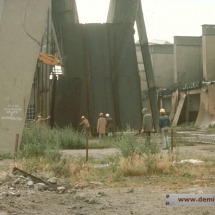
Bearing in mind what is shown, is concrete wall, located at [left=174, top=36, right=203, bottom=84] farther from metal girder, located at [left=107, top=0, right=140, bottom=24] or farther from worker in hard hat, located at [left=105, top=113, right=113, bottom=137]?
worker in hard hat, located at [left=105, top=113, right=113, bottom=137]

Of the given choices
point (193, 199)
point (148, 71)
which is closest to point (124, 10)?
point (148, 71)

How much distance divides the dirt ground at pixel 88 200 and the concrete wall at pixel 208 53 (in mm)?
40098

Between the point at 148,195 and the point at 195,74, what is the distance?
46.3 meters

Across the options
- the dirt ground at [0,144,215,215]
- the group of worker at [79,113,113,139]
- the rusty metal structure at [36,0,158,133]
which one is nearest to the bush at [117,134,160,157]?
the dirt ground at [0,144,215,215]

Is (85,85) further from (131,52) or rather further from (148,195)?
(148,195)

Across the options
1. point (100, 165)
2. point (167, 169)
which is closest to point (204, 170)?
point (167, 169)

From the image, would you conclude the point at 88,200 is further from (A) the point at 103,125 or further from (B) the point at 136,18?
(B) the point at 136,18

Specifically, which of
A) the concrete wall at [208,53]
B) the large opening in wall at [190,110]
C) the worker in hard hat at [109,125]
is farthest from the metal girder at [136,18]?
the concrete wall at [208,53]

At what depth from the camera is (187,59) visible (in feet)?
176

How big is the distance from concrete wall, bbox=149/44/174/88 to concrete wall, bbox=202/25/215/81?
886cm

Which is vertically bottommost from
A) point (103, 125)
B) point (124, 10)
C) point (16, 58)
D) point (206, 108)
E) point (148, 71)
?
point (103, 125)

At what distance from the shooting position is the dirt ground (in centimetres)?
676

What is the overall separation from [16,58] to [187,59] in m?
40.7

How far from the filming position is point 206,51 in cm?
4806
